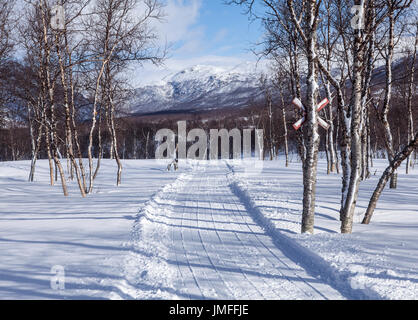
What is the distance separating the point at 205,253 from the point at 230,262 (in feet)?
2.09

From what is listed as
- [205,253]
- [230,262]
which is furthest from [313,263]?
[205,253]

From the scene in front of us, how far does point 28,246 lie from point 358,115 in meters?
7.72

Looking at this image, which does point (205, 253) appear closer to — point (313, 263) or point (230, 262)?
point (230, 262)

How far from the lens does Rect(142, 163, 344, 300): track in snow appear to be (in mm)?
4008

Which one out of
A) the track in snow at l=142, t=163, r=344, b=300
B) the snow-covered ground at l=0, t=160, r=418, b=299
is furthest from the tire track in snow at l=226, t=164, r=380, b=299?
the track in snow at l=142, t=163, r=344, b=300

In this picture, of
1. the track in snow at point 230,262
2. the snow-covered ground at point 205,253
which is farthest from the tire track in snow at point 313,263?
the track in snow at point 230,262

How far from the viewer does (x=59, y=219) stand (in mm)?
8172

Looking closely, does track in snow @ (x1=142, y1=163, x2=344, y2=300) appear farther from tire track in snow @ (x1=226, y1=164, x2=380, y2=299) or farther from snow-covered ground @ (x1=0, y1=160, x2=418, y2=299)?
tire track in snow @ (x1=226, y1=164, x2=380, y2=299)

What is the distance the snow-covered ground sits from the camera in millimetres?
4008

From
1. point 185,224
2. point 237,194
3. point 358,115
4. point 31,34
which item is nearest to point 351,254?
point 358,115

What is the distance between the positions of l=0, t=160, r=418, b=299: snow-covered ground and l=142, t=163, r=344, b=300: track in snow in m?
0.02

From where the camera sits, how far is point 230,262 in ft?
16.5

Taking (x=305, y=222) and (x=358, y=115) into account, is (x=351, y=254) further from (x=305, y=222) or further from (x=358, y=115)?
(x=358, y=115)

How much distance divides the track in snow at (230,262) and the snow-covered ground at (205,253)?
2 centimetres
